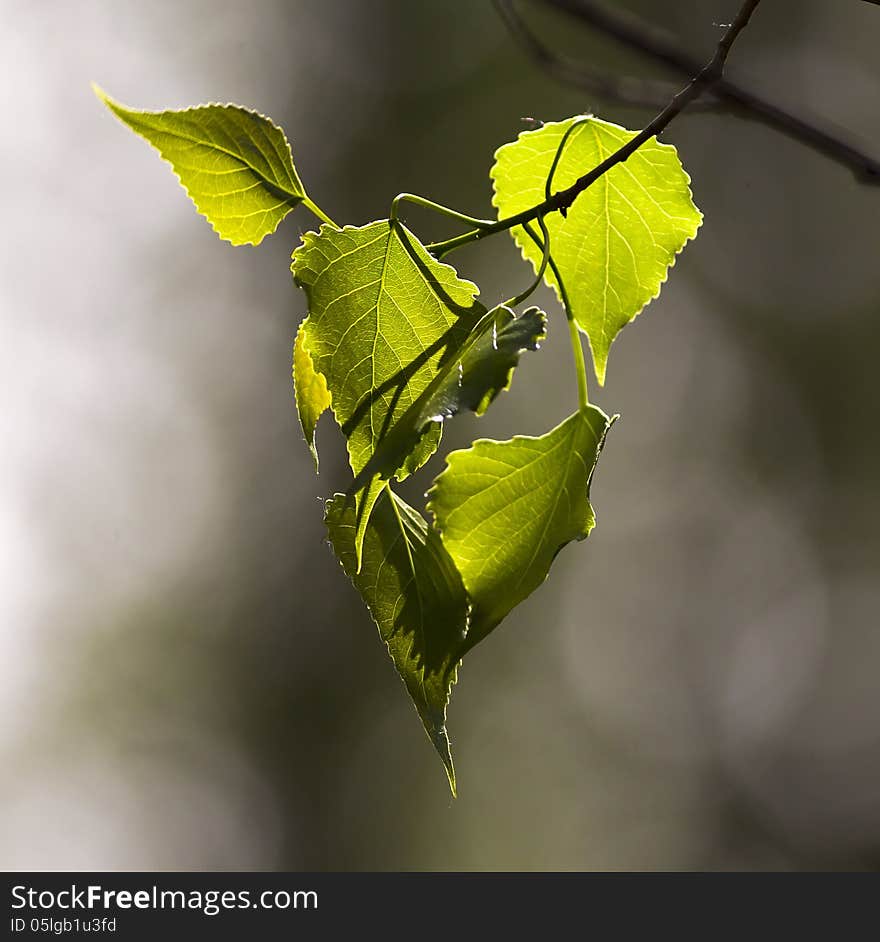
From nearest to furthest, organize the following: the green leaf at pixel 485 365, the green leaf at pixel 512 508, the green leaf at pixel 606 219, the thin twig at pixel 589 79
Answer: the green leaf at pixel 485 365 → the green leaf at pixel 512 508 → the green leaf at pixel 606 219 → the thin twig at pixel 589 79

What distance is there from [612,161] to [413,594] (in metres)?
0.35

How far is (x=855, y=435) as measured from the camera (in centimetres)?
738

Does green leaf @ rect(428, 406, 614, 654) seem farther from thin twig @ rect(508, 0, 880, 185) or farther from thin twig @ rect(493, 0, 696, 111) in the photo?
thin twig @ rect(493, 0, 696, 111)

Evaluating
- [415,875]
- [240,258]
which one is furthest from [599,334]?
[240,258]

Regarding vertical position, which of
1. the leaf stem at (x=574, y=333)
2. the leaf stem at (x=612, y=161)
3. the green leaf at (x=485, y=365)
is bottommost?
the leaf stem at (x=574, y=333)

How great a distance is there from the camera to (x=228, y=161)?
85cm

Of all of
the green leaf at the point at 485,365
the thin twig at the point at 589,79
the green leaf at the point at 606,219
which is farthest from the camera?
the thin twig at the point at 589,79

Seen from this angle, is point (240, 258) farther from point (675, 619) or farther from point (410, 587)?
point (410, 587)

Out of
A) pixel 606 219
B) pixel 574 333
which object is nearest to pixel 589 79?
pixel 606 219

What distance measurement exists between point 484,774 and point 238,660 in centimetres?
238

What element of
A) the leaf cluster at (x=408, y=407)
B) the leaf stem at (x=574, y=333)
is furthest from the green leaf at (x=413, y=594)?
the leaf stem at (x=574, y=333)

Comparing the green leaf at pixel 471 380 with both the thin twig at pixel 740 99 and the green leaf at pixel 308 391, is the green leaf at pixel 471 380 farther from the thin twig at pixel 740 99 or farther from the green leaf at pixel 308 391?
the thin twig at pixel 740 99

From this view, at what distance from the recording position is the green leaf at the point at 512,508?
788 mm

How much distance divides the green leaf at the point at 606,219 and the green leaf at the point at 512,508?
5.8 inches
